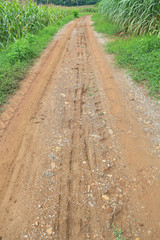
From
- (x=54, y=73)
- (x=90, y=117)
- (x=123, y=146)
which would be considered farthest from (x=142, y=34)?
(x=123, y=146)

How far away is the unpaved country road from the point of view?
1.60m

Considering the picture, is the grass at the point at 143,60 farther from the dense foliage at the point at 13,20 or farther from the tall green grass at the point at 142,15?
the dense foliage at the point at 13,20

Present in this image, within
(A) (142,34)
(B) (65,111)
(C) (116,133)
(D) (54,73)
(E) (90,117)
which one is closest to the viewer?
(C) (116,133)

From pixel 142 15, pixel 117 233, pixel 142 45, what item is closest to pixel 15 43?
pixel 142 45

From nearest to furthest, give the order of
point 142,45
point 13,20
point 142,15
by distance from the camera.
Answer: point 142,45
point 142,15
point 13,20

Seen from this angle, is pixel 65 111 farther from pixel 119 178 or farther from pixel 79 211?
pixel 79 211

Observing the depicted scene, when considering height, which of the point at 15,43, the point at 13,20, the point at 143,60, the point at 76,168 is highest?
the point at 13,20

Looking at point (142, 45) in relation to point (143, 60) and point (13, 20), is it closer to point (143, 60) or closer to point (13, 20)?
point (143, 60)

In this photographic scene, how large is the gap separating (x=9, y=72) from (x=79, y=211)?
4.02 metres

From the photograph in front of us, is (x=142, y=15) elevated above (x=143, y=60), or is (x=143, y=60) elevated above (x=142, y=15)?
(x=142, y=15)

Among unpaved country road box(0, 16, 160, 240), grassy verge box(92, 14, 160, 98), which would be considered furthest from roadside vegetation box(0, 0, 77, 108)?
grassy verge box(92, 14, 160, 98)

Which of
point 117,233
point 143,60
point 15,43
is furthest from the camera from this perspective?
point 15,43

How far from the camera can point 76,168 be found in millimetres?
2121

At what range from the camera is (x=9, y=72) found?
4332 millimetres
